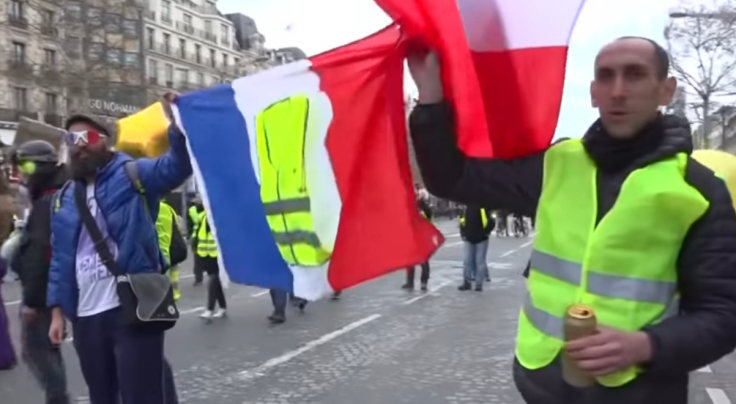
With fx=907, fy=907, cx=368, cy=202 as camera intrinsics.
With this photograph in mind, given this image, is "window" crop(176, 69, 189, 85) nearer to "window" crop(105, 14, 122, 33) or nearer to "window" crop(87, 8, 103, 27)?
"window" crop(105, 14, 122, 33)

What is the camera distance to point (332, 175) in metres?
2.79

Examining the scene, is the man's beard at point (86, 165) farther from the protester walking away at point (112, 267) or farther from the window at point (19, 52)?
the window at point (19, 52)

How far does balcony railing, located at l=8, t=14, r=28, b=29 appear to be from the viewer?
48.9m

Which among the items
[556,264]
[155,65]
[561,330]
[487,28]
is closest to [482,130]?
[487,28]

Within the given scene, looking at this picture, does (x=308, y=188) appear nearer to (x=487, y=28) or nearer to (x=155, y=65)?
(x=487, y=28)

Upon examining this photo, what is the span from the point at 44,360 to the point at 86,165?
6.28ft

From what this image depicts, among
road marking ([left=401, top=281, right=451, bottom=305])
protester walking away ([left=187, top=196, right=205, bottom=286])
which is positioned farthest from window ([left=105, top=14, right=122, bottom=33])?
road marking ([left=401, top=281, right=451, bottom=305])

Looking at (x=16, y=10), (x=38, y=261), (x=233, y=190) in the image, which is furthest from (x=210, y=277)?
(x=16, y=10)

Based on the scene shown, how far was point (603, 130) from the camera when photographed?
7.27ft

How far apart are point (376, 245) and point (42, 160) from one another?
3163mm

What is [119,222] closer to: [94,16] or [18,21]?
[94,16]

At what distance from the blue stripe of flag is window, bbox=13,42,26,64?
4862 cm

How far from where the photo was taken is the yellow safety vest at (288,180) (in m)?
2.87

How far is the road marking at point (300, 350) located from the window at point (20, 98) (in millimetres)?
40617
